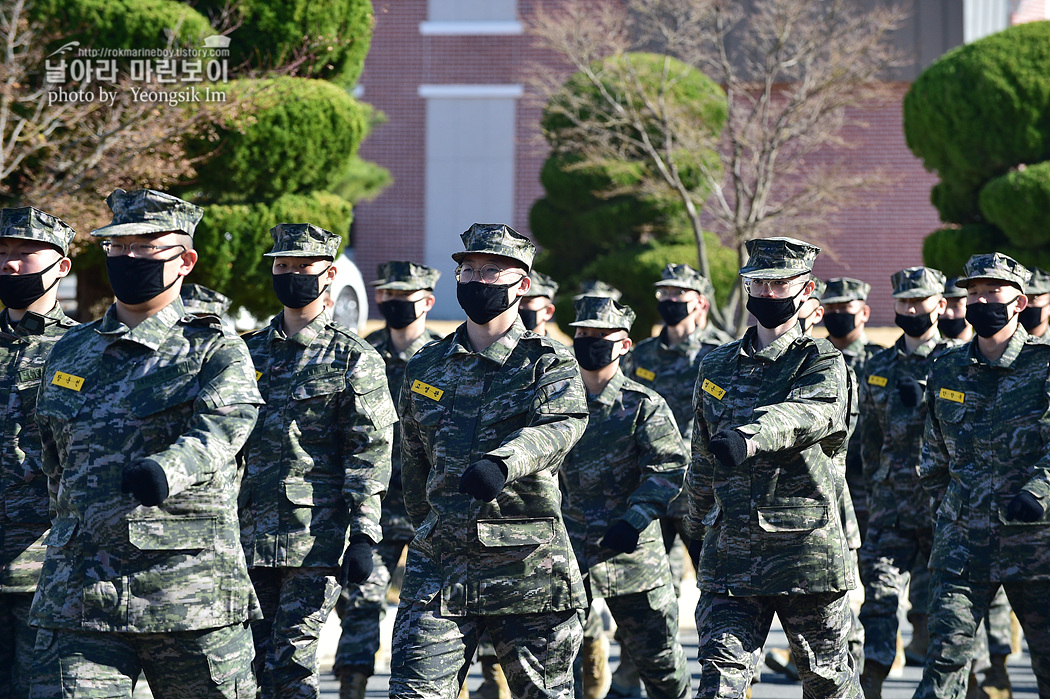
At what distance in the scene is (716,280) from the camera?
17.3 meters

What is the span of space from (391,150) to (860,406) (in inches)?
783

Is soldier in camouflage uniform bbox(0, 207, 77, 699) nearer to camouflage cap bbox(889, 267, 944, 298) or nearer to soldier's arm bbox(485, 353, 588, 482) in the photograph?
soldier's arm bbox(485, 353, 588, 482)

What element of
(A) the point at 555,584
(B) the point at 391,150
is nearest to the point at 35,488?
(A) the point at 555,584

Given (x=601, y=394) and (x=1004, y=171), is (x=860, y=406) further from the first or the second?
(x=1004, y=171)

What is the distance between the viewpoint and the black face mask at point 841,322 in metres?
9.88

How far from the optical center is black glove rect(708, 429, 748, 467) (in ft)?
16.0

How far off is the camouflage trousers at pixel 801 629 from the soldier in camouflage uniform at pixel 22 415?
2.88 metres

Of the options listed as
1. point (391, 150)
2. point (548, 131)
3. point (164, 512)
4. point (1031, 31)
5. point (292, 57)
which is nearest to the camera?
point (164, 512)

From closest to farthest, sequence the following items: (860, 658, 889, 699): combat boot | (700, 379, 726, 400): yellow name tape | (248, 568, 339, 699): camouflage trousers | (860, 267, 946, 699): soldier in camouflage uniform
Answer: (700, 379, 726, 400): yellow name tape < (248, 568, 339, 699): camouflage trousers < (860, 658, 889, 699): combat boot < (860, 267, 946, 699): soldier in camouflage uniform

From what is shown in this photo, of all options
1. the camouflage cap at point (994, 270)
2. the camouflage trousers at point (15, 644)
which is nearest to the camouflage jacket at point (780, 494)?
the camouflage cap at point (994, 270)

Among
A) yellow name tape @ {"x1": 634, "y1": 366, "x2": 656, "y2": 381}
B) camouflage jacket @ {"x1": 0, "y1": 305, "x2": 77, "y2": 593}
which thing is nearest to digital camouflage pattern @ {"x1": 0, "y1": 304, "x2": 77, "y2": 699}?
camouflage jacket @ {"x1": 0, "y1": 305, "x2": 77, "y2": 593}

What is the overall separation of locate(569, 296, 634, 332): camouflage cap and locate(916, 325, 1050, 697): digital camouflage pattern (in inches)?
72.5

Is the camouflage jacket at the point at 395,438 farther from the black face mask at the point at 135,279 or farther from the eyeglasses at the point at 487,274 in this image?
the black face mask at the point at 135,279

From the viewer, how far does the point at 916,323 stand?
921cm
